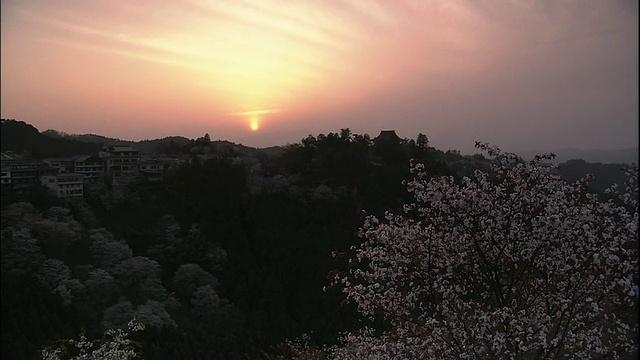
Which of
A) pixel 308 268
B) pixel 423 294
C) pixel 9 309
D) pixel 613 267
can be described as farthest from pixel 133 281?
pixel 613 267

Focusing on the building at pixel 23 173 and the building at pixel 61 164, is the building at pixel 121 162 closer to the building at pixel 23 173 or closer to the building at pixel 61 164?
the building at pixel 61 164

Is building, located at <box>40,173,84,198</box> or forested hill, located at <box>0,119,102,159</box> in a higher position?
forested hill, located at <box>0,119,102,159</box>

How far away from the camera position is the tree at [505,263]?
504cm

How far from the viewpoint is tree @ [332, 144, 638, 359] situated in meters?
5.04

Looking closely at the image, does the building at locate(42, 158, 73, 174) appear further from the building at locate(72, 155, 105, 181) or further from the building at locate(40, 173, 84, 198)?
the building at locate(40, 173, 84, 198)

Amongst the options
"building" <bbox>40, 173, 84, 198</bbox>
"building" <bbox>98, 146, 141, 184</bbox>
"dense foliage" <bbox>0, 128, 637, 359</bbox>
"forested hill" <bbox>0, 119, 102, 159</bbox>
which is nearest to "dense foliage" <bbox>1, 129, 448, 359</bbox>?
"dense foliage" <bbox>0, 128, 637, 359</bbox>

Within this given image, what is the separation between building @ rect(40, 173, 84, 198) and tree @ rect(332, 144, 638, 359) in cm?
2831

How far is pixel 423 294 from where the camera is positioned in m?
5.82

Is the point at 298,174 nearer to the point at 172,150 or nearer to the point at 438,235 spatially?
the point at 172,150

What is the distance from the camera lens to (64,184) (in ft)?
96.0

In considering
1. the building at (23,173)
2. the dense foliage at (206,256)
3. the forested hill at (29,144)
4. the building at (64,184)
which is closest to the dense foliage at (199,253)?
the dense foliage at (206,256)

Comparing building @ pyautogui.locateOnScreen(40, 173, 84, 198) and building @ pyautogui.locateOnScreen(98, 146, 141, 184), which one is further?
building @ pyautogui.locateOnScreen(98, 146, 141, 184)

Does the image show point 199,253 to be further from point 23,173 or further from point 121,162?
point 121,162

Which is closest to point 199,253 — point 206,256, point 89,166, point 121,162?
point 206,256
